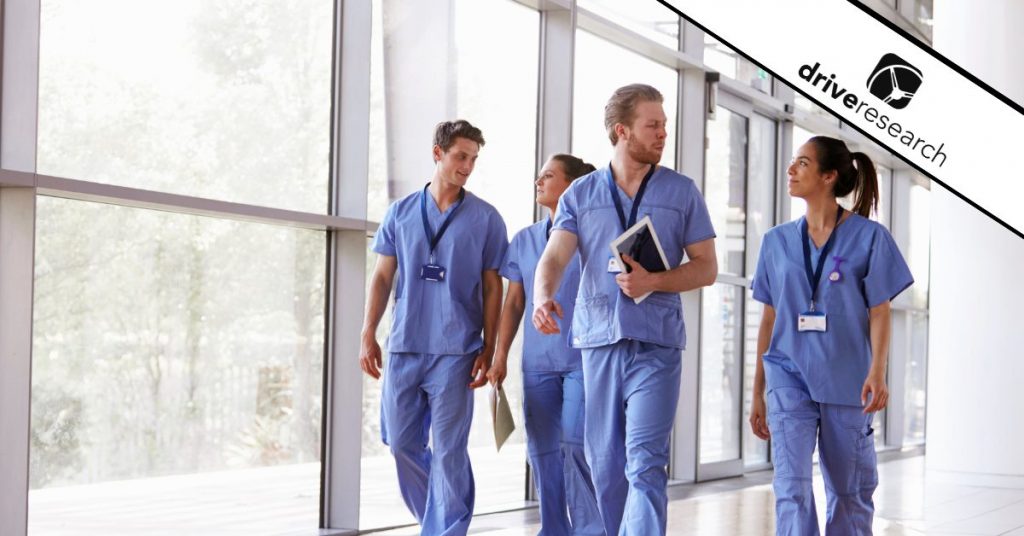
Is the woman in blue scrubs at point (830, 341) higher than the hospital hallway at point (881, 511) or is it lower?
higher

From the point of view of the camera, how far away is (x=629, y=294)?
3.45 metres

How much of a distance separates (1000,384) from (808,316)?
4.61 m

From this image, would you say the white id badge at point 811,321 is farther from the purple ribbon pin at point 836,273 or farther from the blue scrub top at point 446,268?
the blue scrub top at point 446,268

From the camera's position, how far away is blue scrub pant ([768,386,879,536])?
3703mm

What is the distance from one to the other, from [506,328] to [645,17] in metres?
3.66

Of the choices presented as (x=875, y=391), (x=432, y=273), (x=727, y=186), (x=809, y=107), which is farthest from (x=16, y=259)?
(x=809, y=107)

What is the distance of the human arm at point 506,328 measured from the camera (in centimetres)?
420

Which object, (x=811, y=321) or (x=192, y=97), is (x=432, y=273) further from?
(x=811, y=321)

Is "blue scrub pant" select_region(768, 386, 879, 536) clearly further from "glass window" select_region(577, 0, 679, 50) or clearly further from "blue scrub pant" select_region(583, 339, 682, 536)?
"glass window" select_region(577, 0, 679, 50)

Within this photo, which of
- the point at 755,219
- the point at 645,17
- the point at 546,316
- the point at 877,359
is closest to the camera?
the point at 546,316

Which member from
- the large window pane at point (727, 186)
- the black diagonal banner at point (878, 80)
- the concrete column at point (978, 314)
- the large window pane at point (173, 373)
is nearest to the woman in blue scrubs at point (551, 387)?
the large window pane at point (173, 373)

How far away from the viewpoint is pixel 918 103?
5.60 meters

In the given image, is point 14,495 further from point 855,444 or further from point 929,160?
point 929,160

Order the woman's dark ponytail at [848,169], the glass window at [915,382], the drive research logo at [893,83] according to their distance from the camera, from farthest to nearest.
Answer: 1. the glass window at [915,382]
2. the drive research logo at [893,83]
3. the woman's dark ponytail at [848,169]
